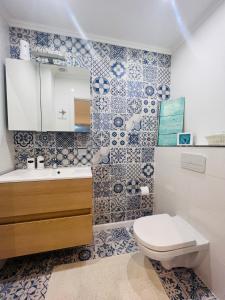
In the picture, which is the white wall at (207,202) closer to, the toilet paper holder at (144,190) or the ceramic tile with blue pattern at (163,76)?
the toilet paper holder at (144,190)

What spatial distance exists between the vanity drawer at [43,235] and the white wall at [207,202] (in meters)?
0.86

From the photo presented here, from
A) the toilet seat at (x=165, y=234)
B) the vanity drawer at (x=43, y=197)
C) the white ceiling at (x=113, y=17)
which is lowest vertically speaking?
the toilet seat at (x=165, y=234)

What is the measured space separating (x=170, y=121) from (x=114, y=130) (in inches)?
25.4

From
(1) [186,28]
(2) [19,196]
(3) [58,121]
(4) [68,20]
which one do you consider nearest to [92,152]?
(3) [58,121]

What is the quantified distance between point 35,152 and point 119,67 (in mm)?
1290

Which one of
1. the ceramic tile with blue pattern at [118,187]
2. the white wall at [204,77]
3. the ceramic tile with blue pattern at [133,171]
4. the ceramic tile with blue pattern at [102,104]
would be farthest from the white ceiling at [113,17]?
the ceramic tile with blue pattern at [118,187]

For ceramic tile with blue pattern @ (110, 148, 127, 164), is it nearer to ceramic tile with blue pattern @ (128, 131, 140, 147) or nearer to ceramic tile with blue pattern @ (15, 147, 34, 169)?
ceramic tile with blue pattern @ (128, 131, 140, 147)

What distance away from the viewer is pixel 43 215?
4.02 ft

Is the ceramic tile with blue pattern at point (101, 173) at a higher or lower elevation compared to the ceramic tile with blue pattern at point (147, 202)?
higher

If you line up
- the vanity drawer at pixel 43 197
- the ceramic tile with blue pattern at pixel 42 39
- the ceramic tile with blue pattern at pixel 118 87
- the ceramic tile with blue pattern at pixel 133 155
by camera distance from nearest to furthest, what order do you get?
the vanity drawer at pixel 43 197 < the ceramic tile with blue pattern at pixel 42 39 < the ceramic tile with blue pattern at pixel 118 87 < the ceramic tile with blue pattern at pixel 133 155

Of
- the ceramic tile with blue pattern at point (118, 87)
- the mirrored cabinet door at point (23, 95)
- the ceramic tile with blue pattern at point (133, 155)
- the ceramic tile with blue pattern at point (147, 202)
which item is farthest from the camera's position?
the ceramic tile with blue pattern at point (147, 202)

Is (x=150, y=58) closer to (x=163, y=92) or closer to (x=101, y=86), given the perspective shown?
(x=163, y=92)

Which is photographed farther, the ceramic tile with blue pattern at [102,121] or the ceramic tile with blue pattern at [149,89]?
the ceramic tile with blue pattern at [149,89]

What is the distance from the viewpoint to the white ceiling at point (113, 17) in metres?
1.26
